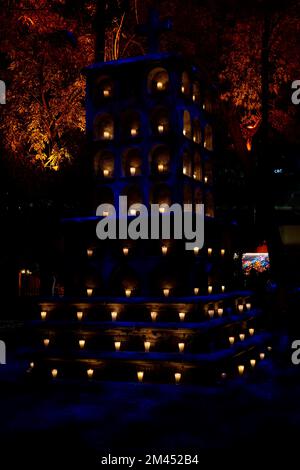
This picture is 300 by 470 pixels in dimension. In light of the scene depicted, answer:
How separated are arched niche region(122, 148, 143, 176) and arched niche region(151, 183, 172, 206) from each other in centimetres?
38

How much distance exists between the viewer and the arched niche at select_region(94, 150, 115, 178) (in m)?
9.62

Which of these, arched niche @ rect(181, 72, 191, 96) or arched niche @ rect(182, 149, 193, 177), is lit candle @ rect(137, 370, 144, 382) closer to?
A: arched niche @ rect(182, 149, 193, 177)

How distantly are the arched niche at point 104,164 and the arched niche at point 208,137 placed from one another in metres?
1.89

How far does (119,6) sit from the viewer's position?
15.0 meters

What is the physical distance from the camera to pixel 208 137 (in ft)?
35.0

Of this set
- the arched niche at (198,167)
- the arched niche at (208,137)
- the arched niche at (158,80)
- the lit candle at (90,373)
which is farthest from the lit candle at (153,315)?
the arched niche at (158,80)

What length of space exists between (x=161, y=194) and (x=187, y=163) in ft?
2.29

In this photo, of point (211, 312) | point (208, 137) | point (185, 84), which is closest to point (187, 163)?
point (185, 84)

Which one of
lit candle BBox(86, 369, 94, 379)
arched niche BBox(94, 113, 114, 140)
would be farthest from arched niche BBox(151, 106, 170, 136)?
lit candle BBox(86, 369, 94, 379)

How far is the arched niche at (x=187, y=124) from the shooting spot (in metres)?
9.55

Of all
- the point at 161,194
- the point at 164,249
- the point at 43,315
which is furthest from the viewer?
the point at 43,315

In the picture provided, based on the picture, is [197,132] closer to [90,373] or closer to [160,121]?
[160,121]

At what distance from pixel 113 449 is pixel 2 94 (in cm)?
1225

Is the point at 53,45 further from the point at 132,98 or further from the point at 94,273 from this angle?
the point at 94,273
